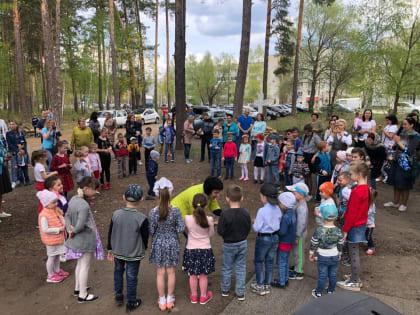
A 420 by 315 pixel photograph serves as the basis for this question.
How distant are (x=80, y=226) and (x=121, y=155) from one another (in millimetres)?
6115

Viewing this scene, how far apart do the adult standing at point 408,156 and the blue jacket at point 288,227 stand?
4.38 m

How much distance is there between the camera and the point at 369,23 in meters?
17.5

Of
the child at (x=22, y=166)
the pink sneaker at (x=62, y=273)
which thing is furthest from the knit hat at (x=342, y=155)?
the child at (x=22, y=166)

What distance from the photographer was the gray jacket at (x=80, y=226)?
370cm

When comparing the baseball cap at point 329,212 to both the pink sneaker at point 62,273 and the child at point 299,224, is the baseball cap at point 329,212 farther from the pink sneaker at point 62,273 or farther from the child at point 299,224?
the pink sneaker at point 62,273

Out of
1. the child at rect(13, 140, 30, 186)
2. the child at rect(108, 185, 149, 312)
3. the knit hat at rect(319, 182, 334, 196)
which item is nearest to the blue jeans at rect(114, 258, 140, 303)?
the child at rect(108, 185, 149, 312)

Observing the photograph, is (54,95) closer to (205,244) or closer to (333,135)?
(333,135)

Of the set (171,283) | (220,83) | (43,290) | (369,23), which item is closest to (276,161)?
(171,283)

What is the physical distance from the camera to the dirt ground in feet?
12.4

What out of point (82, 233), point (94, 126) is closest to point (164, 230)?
point (82, 233)

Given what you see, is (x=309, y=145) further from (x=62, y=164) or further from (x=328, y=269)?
(x=62, y=164)

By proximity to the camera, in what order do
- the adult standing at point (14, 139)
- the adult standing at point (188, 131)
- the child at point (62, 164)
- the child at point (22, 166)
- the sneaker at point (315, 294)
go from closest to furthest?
the sneaker at point (315, 294) < the child at point (62, 164) < the adult standing at point (14, 139) < the child at point (22, 166) < the adult standing at point (188, 131)

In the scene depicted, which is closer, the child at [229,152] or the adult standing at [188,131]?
the child at [229,152]

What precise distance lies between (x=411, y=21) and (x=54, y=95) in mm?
20837
